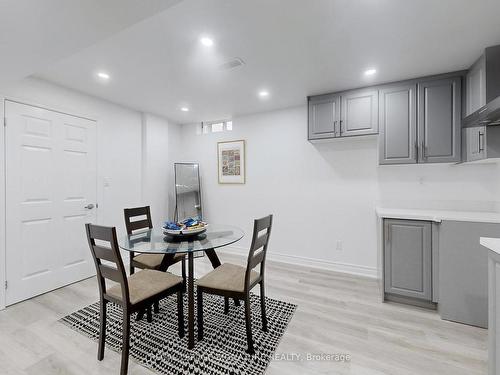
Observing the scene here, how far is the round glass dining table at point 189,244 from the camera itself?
1.85 m

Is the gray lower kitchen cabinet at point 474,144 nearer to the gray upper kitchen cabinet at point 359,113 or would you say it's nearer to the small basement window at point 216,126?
the gray upper kitchen cabinet at point 359,113

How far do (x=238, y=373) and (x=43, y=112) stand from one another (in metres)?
3.35

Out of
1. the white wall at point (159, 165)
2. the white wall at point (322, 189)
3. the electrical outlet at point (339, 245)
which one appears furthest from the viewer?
the white wall at point (159, 165)

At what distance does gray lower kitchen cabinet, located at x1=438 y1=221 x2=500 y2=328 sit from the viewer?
2.11 m

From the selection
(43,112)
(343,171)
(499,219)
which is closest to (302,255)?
(343,171)

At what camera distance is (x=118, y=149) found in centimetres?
362

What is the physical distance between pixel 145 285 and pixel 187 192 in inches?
106

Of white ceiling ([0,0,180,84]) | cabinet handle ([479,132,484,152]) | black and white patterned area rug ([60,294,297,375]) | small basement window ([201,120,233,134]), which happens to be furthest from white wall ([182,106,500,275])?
white ceiling ([0,0,180,84])

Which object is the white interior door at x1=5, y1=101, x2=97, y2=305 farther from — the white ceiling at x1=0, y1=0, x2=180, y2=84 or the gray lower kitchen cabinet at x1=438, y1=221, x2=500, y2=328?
the gray lower kitchen cabinet at x1=438, y1=221, x2=500, y2=328

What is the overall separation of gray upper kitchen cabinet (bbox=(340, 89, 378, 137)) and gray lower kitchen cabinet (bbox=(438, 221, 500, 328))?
1325mm

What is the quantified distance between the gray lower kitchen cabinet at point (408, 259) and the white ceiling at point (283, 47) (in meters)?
1.62

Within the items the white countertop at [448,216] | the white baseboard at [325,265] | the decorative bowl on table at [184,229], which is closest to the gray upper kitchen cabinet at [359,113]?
the white countertop at [448,216]

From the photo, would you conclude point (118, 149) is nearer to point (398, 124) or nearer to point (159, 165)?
point (159, 165)

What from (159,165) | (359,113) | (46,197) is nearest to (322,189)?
(359,113)
